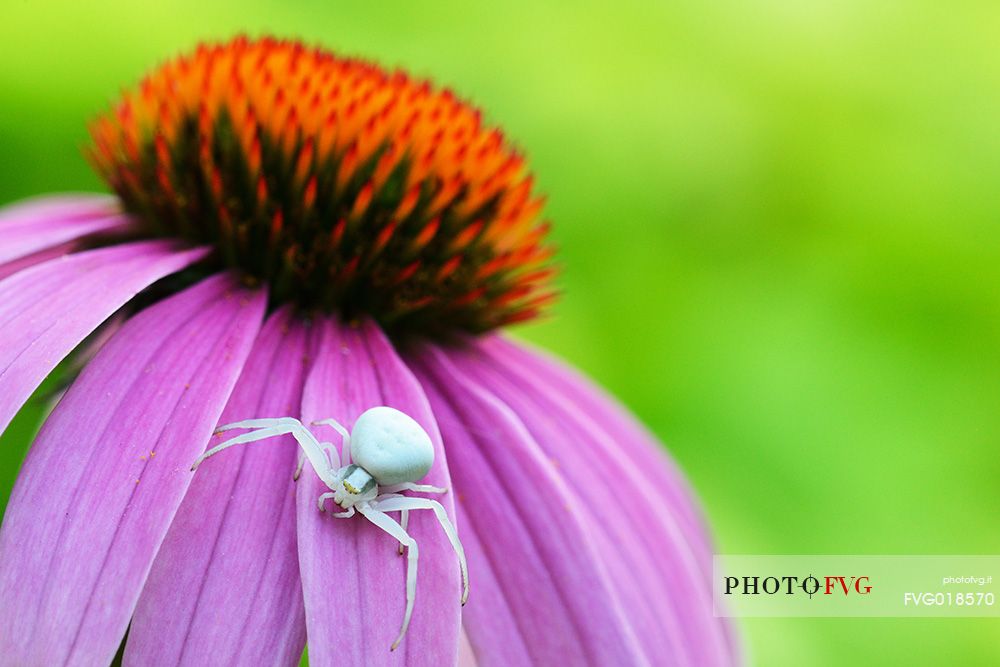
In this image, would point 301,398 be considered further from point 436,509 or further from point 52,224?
point 52,224

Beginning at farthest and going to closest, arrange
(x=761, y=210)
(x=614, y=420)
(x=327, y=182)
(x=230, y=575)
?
1. (x=761, y=210)
2. (x=614, y=420)
3. (x=327, y=182)
4. (x=230, y=575)

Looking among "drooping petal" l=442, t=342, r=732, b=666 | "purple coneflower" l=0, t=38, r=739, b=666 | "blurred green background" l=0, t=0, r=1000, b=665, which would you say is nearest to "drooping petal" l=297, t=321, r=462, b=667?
"purple coneflower" l=0, t=38, r=739, b=666

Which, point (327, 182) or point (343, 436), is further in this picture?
point (327, 182)

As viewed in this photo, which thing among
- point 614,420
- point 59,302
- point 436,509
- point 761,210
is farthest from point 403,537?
point 761,210

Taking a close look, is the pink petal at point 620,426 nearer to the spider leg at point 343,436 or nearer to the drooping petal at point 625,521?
the drooping petal at point 625,521

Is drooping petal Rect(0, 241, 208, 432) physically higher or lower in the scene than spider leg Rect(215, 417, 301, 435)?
higher

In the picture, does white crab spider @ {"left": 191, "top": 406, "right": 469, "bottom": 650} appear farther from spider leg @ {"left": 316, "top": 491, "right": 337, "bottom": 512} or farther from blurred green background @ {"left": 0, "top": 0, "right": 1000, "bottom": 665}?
blurred green background @ {"left": 0, "top": 0, "right": 1000, "bottom": 665}
